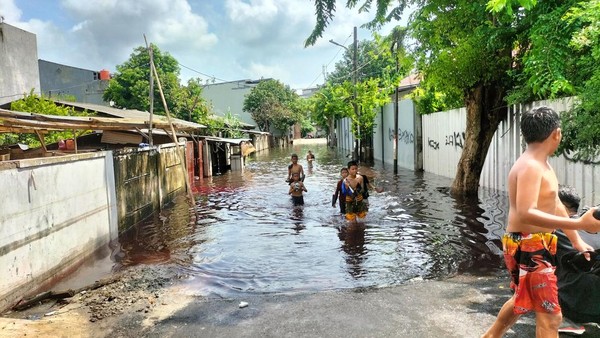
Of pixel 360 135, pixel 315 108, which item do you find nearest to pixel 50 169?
pixel 360 135

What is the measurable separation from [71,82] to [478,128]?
1417 inches

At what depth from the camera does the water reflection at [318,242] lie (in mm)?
6387

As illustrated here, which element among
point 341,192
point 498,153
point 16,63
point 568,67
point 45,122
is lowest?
point 341,192

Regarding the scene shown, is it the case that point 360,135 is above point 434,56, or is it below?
below

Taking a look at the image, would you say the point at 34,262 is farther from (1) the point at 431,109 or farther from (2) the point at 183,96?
(2) the point at 183,96

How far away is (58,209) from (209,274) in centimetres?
245

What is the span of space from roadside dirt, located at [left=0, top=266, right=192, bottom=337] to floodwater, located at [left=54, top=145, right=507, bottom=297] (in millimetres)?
486

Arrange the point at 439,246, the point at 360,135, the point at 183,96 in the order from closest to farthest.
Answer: the point at 439,246 → the point at 360,135 → the point at 183,96

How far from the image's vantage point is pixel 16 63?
71.7 feet

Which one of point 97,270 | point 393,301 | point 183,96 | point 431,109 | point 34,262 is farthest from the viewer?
point 183,96

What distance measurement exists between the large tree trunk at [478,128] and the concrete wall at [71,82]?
96.7 ft

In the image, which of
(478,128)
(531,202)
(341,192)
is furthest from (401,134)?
(531,202)

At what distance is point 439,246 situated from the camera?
772cm

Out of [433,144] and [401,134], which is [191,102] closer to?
[401,134]
